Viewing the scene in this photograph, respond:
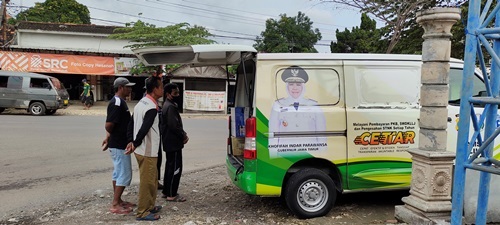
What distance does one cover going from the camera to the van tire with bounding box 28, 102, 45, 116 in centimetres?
1762

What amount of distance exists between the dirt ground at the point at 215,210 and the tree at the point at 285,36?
117ft

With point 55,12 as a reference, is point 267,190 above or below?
below

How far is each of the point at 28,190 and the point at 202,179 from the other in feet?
9.17

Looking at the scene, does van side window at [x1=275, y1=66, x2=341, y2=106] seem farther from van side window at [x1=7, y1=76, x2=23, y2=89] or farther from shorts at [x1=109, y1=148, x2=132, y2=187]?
van side window at [x1=7, y1=76, x2=23, y2=89]

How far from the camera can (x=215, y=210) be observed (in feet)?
16.9

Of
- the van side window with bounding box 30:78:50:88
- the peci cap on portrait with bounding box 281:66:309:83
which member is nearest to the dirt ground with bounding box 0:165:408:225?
the peci cap on portrait with bounding box 281:66:309:83

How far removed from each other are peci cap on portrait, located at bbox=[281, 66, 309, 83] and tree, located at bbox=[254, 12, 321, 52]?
119 ft

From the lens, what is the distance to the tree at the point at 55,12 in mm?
38469

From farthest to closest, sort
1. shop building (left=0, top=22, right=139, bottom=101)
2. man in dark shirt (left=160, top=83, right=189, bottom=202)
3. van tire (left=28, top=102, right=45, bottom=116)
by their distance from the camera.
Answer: shop building (left=0, top=22, right=139, bottom=101), van tire (left=28, top=102, right=45, bottom=116), man in dark shirt (left=160, top=83, right=189, bottom=202)

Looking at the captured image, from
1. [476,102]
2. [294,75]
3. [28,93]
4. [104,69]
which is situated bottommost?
[28,93]

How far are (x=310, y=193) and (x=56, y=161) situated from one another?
5889 mm

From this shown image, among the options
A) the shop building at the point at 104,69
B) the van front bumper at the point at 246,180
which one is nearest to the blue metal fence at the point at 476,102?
the van front bumper at the point at 246,180

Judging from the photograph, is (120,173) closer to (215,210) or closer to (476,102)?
(215,210)

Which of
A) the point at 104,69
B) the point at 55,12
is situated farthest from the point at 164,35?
the point at 55,12
